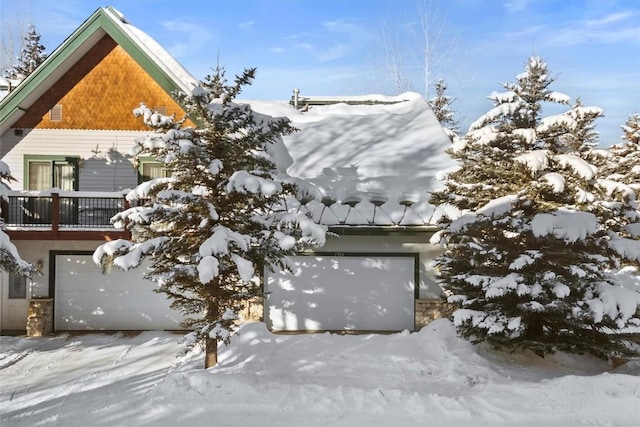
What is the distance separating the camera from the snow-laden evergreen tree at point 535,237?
838cm

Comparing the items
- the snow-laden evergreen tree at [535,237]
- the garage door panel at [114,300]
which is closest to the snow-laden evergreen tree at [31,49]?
the garage door panel at [114,300]

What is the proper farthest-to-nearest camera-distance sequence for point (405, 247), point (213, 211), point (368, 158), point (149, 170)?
point (368, 158) → point (149, 170) → point (405, 247) → point (213, 211)

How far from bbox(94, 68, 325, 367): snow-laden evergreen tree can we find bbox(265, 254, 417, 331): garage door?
4.05 meters

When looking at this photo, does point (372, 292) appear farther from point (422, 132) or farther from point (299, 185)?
point (422, 132)

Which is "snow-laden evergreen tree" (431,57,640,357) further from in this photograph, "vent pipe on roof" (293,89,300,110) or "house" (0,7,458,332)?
"vent pipe on roof" (293,89,300,110)

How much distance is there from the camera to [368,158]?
15.4 metres

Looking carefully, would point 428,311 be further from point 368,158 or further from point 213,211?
point 213,211

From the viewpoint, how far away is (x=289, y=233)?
8430 mm

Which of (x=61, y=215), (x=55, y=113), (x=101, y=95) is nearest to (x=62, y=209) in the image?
(x=61, y=215)

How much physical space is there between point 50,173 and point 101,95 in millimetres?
3059

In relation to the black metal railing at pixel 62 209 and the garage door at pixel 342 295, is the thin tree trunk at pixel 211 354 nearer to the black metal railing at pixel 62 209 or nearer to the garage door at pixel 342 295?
the garage door at pixel 342 295

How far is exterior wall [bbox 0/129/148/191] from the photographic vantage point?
1342cm

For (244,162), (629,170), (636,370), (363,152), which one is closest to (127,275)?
(244,162)

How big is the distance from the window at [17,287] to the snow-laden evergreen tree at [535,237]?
41.1 feet
